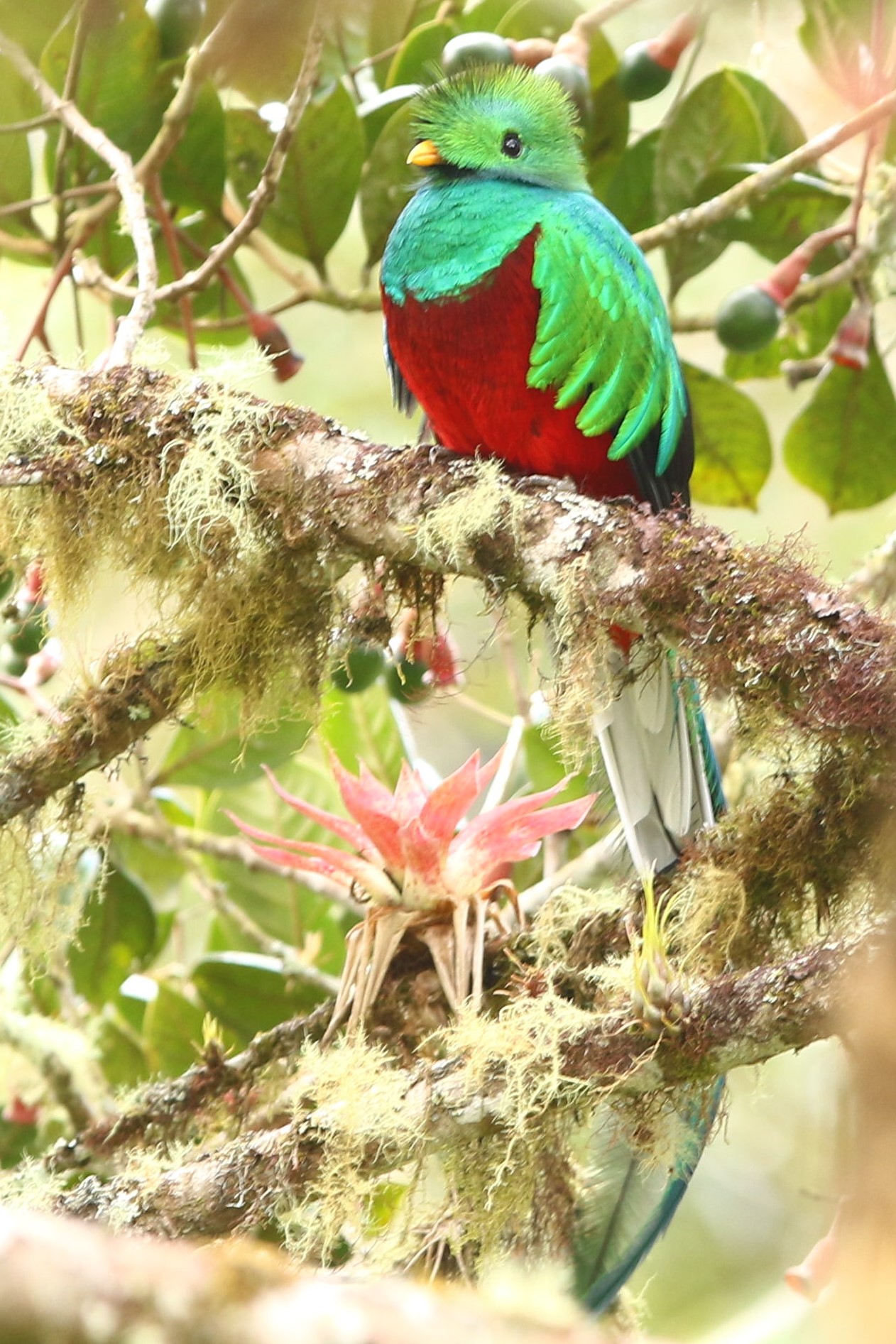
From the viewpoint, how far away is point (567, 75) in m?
2.79

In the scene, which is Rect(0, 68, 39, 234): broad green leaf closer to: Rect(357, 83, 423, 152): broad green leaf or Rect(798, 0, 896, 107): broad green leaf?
Rect(357, 83, 423, 152): broad green leaf

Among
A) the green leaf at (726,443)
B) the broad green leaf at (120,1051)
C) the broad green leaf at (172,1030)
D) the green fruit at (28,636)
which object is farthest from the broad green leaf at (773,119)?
the broad green leaf at (120,1051)

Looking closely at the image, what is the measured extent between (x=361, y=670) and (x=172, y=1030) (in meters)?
0.84

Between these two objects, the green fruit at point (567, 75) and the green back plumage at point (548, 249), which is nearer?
the green back plumage at point (548, 249)

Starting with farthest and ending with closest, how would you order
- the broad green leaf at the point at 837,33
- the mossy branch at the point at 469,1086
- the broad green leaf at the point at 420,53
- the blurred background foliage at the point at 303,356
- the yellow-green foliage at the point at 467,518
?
1. the broad green leaf at the point at 420,53
2. the blurred background foliage at the point at 303,356
3. the yellow-green foliage at the point at 467,518
4. the broad green leaf at the point at 837,33
5. the mossy branch at the point at 469,1086

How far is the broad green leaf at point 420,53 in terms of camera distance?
3.03 meters

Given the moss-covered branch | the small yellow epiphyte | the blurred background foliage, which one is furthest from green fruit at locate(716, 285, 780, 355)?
the moss-covered branch

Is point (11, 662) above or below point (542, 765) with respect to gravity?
above

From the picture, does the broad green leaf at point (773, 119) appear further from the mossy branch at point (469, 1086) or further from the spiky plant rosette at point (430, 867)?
the mossy branch at point (469, 1086)

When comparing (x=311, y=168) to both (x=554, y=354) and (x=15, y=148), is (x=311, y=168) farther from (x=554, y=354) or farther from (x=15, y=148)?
(x=554, y=354)

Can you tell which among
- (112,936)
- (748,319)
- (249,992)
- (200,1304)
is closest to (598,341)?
(748,319)

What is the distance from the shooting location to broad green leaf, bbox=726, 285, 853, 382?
3.48 m

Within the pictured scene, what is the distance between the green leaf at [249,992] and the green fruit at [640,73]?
1865 mm

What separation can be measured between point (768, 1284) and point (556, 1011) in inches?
109
